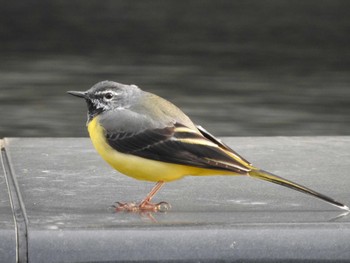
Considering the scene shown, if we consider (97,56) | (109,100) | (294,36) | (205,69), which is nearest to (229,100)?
(205,69)

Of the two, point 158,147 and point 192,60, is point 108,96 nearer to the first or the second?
point 158,147

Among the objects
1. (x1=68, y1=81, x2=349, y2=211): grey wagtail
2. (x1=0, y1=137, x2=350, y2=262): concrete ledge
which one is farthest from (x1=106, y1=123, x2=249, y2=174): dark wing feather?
(x1=0, y1=137, x2=350, y2=262): concrete ledge

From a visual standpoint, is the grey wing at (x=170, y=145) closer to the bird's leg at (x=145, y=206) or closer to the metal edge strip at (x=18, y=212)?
the bird's leg at (x=145, y=206)

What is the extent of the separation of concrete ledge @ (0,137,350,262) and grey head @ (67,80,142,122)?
29 cm

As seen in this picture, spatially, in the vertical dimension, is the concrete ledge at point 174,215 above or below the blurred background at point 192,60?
below

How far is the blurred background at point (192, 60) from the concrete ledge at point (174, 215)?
5.85 meters

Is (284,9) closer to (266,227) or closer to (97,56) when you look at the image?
(97,56)

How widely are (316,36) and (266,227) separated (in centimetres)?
1388

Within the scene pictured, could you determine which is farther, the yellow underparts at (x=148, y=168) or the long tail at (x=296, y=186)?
the yellow underparts at (x=148, y=168)

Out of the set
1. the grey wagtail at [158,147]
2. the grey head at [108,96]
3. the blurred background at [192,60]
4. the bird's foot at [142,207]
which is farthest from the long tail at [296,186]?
the blurred background at [192,60]

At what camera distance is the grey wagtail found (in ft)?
13.2

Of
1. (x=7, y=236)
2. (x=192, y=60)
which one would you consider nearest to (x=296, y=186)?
(x=7, y=236)

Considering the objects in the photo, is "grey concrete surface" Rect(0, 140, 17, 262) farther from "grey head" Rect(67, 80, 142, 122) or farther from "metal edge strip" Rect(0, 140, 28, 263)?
"grey head" Rect(67, 80, 142, 122)

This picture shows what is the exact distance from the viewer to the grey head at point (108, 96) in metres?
4.20
